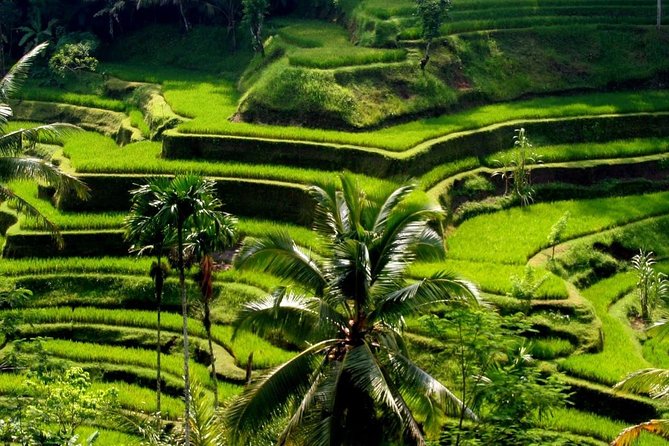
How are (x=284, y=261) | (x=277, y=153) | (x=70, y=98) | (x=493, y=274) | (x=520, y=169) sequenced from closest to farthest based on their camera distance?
1. (x=284, y=261)
2. (x=493, y=274)
3. (x=277, y=153)
4. (x=520, y=169)
5. (x=70, y=98)

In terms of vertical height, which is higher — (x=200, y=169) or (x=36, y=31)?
(x=200, y=169)

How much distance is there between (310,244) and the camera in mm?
23188

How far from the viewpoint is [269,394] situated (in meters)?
14.0

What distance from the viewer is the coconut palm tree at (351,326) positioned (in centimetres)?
1382

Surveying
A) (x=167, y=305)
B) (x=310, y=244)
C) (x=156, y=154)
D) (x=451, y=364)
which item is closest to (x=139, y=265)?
(x=167, y=305)

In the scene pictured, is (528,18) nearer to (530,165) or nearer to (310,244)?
(530,165)

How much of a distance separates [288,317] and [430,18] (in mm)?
19234

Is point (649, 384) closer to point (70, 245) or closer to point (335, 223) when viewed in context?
point (335, 223)

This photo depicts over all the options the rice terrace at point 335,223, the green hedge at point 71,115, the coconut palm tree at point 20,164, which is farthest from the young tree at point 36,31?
the coconut palm tree at point 20,164

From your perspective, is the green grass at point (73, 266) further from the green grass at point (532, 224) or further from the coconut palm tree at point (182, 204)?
the coconut palm tree at point (182, 204)

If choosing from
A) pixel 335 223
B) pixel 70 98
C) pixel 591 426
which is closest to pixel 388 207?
pixel 335 223

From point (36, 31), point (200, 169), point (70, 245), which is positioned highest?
point (200, 169)

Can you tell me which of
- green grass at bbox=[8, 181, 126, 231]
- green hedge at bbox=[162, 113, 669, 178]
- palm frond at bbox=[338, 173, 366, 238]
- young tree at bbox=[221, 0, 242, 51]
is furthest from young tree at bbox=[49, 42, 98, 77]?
palm frond at bbox=[338, 173, 366, 238]

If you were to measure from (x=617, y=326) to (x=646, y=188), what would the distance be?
26.8ft
